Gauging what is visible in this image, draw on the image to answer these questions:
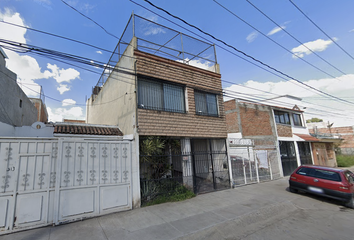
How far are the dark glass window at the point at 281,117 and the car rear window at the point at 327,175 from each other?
778cm

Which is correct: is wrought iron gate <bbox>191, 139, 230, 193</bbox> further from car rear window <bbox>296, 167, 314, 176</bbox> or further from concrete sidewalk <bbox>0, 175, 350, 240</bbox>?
car rear window <bbox>296, 167, 314, 176</bbox>

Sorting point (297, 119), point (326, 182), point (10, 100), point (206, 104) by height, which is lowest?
point (326, 182)

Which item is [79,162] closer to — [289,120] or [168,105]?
[168,105]

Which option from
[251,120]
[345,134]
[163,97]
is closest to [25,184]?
[163,97]

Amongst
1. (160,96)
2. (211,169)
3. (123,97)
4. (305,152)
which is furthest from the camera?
(305,152)

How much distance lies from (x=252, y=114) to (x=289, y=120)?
4082mm

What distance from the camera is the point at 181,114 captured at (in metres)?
7.98

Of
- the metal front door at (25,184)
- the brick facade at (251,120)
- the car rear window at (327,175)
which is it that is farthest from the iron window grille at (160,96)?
the brick facade at (251,120)

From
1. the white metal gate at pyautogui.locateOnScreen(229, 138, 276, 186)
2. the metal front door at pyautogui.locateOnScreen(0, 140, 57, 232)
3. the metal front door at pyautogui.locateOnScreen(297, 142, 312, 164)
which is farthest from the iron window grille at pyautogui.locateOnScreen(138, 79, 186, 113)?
the metal front door at pyautogui.locateOnScreen(297, 142, 312, 164)

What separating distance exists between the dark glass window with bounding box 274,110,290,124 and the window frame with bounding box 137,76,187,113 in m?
10.6

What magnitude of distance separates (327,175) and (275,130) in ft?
23.0

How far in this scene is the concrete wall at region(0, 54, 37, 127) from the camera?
7246mm

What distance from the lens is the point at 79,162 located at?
17.0 feet

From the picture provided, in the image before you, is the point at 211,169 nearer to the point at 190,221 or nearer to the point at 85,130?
the point at 190,221
